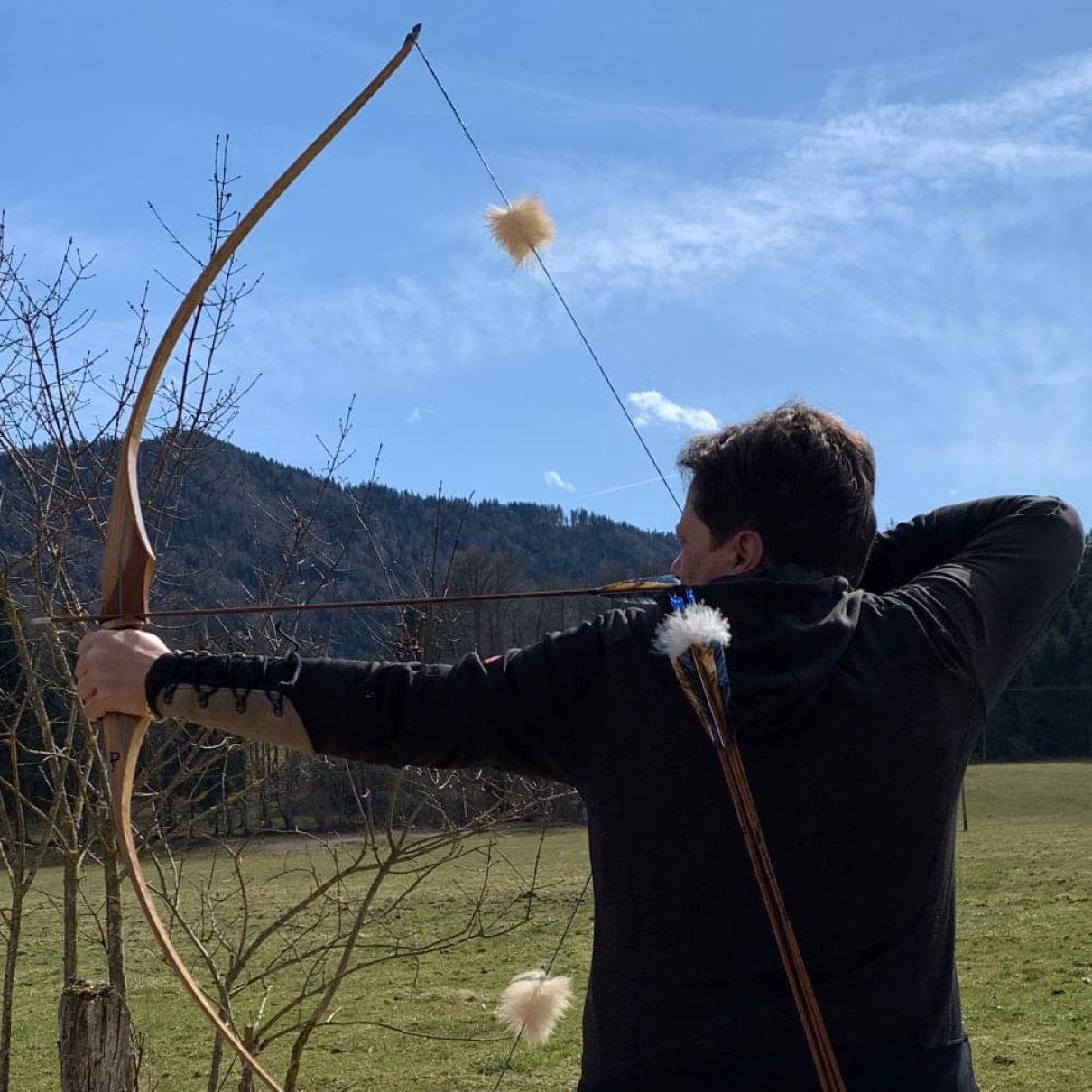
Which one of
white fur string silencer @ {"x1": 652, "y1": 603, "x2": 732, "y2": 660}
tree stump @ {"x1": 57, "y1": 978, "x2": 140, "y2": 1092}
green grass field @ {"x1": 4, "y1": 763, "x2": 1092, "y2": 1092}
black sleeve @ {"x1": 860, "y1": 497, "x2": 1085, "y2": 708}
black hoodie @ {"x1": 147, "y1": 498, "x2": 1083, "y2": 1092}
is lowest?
green grass field @ {"x1": 4, "y1": 763, "x2": 1092, "y2": 1092}

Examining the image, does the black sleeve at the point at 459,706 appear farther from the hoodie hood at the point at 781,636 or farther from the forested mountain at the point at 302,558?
the forested mountain at the point at 302,558

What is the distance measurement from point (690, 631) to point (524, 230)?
146cm

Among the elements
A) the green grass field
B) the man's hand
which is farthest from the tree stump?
the man's hand

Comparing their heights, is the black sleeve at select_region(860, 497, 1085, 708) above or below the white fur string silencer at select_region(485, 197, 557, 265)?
below

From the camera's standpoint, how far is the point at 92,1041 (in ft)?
12.7

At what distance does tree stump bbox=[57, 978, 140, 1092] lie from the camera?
386 cm

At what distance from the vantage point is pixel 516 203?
2654 millimetres

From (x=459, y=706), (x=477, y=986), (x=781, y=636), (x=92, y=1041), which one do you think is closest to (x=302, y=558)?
(x=92, y=1041)

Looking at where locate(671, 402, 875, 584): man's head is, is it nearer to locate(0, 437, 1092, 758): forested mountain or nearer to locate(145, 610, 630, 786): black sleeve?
locate(145, 610, 630, 786): black sleeve

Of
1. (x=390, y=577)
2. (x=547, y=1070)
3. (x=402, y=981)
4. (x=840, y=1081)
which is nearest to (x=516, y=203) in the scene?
(x=840, y=1081)

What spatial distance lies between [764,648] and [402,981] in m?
12.6

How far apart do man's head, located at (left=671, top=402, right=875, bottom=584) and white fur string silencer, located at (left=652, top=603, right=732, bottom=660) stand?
17cm

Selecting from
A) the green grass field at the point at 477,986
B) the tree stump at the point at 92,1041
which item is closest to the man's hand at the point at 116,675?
the tree stump at the point at 92,1041

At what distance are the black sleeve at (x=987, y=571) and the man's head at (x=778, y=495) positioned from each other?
13cm
